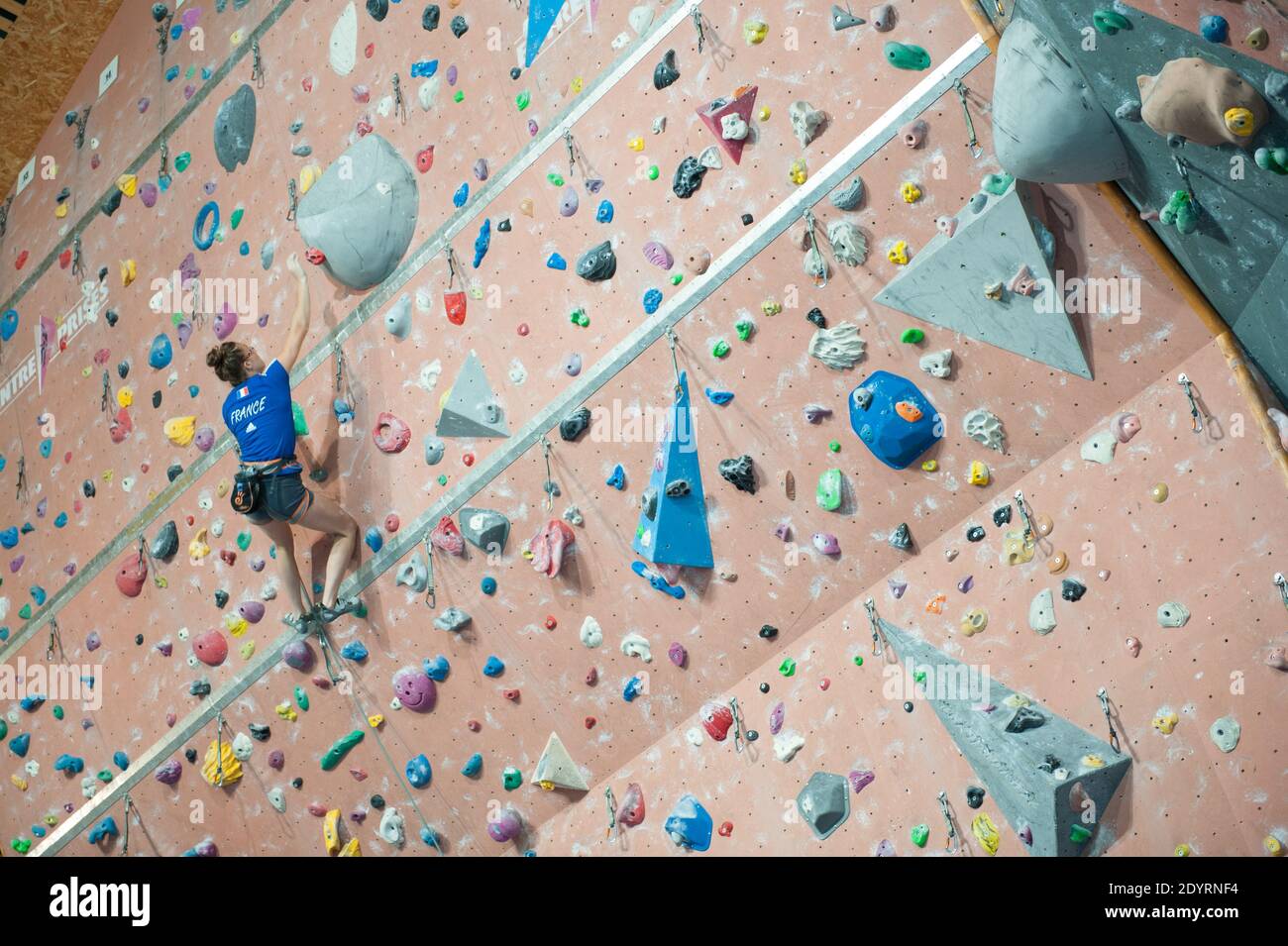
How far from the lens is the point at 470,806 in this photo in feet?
16.6

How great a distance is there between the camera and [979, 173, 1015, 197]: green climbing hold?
4031 millimetres

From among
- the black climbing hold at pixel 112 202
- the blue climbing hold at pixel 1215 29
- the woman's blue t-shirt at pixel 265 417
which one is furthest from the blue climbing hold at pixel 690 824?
the black climbing hold at pixel 112 202

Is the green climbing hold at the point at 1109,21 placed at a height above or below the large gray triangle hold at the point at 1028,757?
above

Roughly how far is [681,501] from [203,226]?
2.66m

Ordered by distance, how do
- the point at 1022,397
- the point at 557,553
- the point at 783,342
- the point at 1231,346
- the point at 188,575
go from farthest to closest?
the point at 188,575 → the point at 557,553 → the point at 783,342 → the point at 1022,397 → the point at 1231,346

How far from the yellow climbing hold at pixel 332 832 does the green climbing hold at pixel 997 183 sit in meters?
3.28

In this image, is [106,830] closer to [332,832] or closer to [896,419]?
[332,832]

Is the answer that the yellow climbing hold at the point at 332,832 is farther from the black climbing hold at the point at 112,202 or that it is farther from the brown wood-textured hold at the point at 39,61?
the brown wood-textured hold at the point at 39,61

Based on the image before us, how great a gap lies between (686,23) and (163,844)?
12.5 ft

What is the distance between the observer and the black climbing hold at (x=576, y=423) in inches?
185

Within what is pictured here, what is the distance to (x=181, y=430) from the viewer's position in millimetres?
5789

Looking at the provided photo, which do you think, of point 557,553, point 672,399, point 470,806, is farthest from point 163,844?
point 672,399

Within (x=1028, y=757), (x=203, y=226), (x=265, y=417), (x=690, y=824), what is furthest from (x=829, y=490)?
(x=203, y=226)
